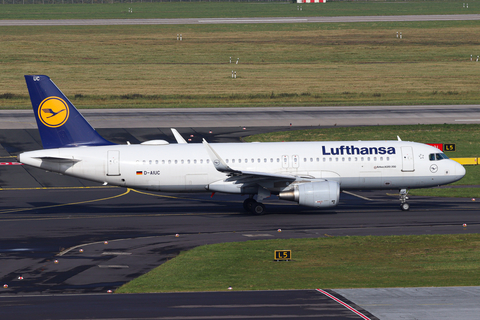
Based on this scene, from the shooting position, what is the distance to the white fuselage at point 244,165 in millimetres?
38281

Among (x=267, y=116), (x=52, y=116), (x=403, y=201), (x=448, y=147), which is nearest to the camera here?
(x=52, y=116)

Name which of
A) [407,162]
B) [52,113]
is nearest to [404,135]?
[407,162]

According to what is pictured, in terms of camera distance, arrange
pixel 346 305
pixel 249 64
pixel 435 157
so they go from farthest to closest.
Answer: pixel 249 64, pixel 435 157, pixel 346 305

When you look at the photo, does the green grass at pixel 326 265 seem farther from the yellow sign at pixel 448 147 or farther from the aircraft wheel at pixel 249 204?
the yellow sign at pixel 448 147

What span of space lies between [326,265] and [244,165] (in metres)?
12.7

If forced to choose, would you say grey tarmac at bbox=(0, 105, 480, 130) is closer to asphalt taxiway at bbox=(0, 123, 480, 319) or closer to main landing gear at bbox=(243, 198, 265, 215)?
asphalt taxiway at bbox=(0, 123, 480, 319)

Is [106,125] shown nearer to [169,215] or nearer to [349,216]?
[169,215]

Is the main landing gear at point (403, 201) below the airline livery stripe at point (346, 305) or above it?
above

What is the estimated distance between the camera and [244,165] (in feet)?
127

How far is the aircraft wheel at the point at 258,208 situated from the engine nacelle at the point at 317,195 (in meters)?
2.53

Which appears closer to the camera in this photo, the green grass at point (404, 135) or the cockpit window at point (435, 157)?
the cockpit window at point (435, 157)

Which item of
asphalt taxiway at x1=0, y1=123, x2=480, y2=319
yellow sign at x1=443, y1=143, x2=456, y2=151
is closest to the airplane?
asphalt taxiway at x1=0, y1=123, x2=480, y2=319

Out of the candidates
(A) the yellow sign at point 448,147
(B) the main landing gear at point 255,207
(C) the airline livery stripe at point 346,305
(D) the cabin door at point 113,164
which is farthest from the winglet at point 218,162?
(A) the yellow sign at point 448,147

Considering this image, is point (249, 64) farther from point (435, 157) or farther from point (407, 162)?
point (407, 162)
